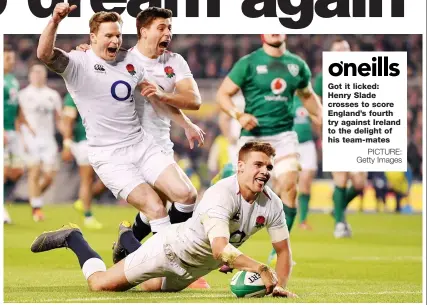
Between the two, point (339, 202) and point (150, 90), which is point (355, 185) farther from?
point (150, 90)

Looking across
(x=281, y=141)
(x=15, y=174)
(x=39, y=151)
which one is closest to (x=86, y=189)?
(x=15, y=174)

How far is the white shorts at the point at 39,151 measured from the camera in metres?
17.2

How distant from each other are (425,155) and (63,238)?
2942 millimetres

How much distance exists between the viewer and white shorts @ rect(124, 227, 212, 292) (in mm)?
8336

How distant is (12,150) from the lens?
16469mm

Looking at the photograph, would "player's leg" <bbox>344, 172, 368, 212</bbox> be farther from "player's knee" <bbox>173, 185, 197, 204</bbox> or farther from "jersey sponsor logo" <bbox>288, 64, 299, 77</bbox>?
"player's knee" <bbox>173, 185, 197, 204</bbox>

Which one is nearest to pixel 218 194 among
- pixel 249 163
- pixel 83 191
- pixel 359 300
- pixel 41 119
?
pixel 249 163

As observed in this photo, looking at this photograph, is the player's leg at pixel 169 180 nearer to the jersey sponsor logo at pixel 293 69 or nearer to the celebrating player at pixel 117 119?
the celebrating player at pixel 117 119

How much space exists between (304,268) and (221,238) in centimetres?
329

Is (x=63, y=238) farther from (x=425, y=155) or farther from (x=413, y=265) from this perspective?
(x=413, y=265)

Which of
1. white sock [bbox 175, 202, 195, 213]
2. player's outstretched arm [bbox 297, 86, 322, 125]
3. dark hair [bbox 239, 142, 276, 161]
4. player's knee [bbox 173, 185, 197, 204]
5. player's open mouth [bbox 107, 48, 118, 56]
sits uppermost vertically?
player's open mouth [bbox 107, 48, 118, 56]

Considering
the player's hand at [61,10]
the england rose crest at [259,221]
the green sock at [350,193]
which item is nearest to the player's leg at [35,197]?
the green sock at [350,193]

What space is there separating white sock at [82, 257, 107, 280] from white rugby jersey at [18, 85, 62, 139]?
8.89m

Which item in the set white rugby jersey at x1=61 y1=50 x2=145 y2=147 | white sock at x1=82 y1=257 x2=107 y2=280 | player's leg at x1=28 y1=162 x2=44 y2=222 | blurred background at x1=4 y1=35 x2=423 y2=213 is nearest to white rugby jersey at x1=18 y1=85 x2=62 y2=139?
player's leg at x1=28 y1=162 x2=44 y2=222
